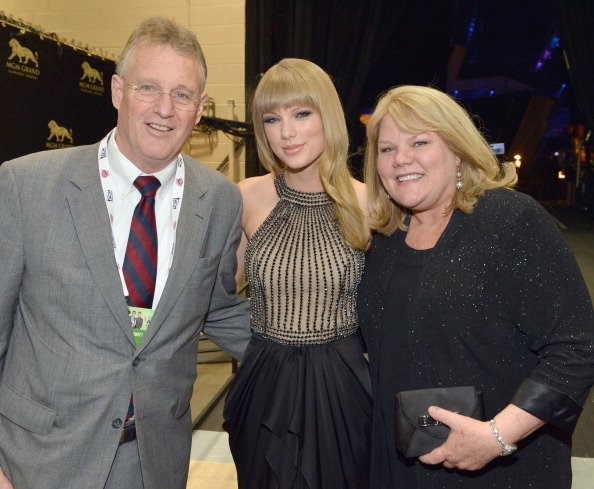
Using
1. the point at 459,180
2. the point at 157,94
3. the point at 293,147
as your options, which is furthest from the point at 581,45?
the point at 157,94

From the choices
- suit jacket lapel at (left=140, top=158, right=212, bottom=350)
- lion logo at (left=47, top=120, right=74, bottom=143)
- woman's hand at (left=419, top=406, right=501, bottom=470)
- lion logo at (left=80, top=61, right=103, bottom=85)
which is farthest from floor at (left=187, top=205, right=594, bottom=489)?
lion logo at (left=80, top=61, right=103, bottom=85)

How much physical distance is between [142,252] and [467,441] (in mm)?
922

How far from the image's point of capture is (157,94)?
4.99 feet

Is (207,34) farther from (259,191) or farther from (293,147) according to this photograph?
(293,147)

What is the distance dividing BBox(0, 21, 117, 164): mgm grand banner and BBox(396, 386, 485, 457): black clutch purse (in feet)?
7.89

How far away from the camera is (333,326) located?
6.45 ft

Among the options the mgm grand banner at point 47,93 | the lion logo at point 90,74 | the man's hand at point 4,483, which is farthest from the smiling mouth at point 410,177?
→ the lion logo at point 90,74

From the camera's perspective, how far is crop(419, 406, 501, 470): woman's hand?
1.35 metres

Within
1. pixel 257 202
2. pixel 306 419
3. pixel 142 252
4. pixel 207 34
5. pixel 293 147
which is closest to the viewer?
pixel 142 252

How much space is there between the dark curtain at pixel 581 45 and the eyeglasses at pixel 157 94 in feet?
16.0

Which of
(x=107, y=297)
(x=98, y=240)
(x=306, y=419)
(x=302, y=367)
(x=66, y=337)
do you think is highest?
(x=98, y=240)

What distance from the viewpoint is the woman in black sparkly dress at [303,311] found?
73.3 inches

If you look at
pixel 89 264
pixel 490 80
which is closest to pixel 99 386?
pixel 89 264

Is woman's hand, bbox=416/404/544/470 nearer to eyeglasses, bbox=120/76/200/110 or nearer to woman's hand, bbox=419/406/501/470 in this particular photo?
woman's hand, bbox=419/406/501/470
